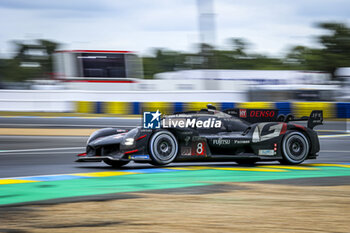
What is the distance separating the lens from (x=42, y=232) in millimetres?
4297

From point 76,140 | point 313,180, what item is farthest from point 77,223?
point 76,140

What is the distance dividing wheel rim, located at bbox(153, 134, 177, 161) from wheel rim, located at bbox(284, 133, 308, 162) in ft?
6.27

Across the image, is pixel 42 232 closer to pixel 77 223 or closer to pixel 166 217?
pixel 77 223

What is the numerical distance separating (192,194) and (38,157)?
17.2 feet

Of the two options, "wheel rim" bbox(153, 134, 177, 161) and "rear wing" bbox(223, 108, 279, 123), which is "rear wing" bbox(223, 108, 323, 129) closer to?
"rear wing" bbox(223, 108, 279, 123)

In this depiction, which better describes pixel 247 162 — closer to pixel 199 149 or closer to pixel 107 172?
pixel 199 149

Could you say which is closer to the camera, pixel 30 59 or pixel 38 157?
pixel 38 157

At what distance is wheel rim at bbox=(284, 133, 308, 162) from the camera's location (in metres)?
9.27

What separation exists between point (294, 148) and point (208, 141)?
1.52 m

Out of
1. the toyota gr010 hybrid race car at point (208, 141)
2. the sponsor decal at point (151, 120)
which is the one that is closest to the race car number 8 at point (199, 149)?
the toyota gr010 hybrid race car at point (208, 141)

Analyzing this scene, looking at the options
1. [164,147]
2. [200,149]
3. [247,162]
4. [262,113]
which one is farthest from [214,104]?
[164,147]

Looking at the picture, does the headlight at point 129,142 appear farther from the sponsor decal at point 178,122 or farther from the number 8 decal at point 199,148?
the number 8 decal at point 199,148

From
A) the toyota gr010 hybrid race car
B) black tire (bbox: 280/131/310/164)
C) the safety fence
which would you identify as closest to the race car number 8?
the toyota gr010 hybrid race car

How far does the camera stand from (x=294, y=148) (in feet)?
30.6
